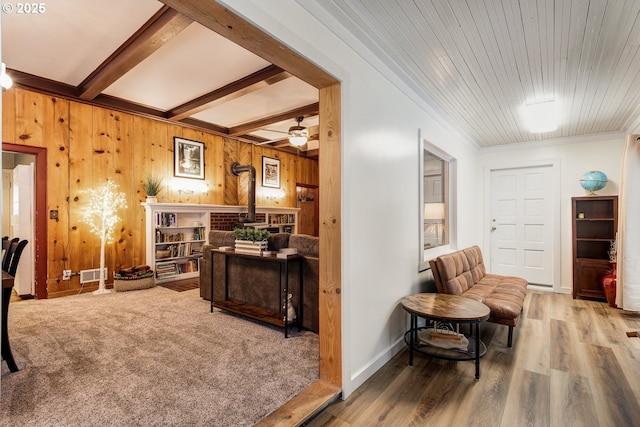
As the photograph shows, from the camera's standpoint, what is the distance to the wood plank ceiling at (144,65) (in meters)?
2.88

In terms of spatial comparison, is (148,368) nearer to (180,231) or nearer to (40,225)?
(40,225)

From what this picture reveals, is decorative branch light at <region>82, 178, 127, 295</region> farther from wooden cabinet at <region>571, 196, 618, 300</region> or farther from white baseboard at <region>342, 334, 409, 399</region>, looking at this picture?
wooden cabinet at <region>571, 196, 618, 300</region>

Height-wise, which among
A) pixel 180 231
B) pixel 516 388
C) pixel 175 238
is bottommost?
pixel 516 388

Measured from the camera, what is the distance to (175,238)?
5629mm

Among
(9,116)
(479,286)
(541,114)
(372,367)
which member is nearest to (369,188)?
Answer: (372,367)

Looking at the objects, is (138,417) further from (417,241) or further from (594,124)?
(594,124)

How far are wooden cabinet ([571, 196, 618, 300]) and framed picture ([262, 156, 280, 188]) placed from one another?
557cm

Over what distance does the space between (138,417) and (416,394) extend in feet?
5.82

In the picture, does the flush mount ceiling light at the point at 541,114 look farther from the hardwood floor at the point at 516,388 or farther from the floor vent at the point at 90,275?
the floor vent at the point at 90,275

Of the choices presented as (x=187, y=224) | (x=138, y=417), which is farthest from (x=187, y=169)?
(x=138, y=417)

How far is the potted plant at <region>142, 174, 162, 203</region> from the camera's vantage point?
511 cm

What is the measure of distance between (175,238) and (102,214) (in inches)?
48.0

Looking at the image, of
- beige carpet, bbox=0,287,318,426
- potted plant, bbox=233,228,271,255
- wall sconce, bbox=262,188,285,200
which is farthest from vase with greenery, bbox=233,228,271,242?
wall sconce, bbox=262,188,285,200

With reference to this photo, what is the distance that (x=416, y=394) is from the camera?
2234 millimetres
